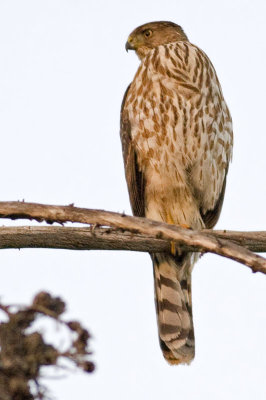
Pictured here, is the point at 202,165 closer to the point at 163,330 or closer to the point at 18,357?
the point at 163,330

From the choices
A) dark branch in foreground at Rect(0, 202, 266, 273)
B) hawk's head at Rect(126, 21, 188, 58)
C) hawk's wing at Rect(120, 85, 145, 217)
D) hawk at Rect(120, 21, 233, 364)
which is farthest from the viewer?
hawk's head at Rect(126, 21, 188, 58)

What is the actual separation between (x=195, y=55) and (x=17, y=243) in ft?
9.19

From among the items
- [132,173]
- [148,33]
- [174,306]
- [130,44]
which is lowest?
[174,306]

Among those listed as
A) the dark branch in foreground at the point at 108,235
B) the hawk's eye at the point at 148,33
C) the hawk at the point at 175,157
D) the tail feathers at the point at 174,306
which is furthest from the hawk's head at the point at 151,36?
the dark branch in foreground at the point at 108,235

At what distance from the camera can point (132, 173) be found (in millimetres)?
5312

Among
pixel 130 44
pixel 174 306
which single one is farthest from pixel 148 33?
pixel 174 306

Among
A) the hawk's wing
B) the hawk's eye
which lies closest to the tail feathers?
the hawk's wing

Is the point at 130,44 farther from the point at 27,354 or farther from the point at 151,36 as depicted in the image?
the point at 27,354

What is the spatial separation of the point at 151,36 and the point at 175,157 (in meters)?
1.61

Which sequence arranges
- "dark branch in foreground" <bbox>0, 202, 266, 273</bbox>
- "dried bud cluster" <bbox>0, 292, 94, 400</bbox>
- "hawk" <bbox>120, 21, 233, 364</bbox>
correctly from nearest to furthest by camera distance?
"dried bud cluster" <bbox>0, 292, 94, 400</bbox>, "dark branch in foreground" <bbox>0, 202, 266, 273</bbox>, "hawk" <bbox>120, 21, 233, 364</bbox>

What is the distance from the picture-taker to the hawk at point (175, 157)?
16.9ft

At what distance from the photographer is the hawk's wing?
5.32 meters

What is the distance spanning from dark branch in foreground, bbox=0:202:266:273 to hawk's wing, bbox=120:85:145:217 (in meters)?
1.24

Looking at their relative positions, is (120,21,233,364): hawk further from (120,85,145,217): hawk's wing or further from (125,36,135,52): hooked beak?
(125,36,135,52): hooked beak
